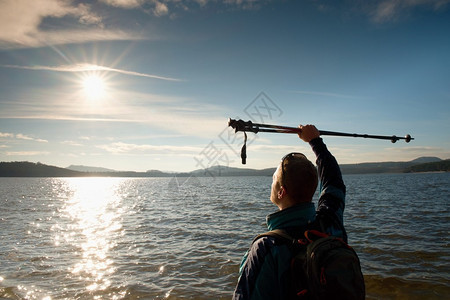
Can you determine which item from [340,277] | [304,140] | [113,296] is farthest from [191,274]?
[340,277]

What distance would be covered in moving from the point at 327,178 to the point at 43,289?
420 inches

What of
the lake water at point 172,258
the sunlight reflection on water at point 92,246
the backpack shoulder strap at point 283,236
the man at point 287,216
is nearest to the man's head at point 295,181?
the man at point 287,216

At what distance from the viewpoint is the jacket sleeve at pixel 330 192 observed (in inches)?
127

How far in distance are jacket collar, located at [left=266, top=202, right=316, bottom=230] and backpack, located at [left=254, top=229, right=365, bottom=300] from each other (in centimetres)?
20

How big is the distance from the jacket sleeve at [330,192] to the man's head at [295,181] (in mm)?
422

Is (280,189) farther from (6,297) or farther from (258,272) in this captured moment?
(6,297)

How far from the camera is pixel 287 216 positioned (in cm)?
279

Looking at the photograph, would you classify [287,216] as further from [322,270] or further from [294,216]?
[322,270]

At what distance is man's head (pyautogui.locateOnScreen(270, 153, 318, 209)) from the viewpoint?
2.89m

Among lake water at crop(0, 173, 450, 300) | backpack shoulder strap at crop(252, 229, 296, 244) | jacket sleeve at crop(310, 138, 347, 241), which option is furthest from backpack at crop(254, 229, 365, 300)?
lake water at crop(0, 173, 450, 300)

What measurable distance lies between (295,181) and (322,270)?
2.76 ft

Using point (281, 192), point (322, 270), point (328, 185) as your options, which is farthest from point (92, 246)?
point (322, 270)

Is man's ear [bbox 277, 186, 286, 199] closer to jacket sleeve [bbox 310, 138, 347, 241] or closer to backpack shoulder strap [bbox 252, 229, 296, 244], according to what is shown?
backpack shoulder strap [bbox 252, 229, 296, 244]

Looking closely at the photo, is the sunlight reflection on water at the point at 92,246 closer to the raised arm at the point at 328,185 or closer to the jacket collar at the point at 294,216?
the raised arm at the point at 328,185
